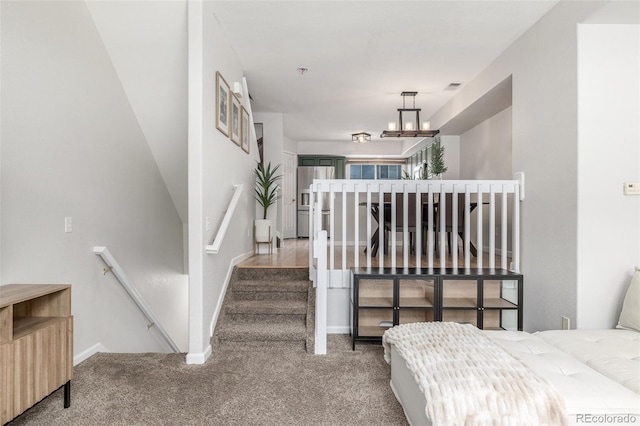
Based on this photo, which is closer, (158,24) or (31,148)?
(31,148)

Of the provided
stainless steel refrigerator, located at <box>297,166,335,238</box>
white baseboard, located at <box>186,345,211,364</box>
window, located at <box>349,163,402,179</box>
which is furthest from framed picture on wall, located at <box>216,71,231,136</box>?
window, located at <box>349,163,402,179</box>

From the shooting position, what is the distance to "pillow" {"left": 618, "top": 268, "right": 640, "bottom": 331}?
231cm

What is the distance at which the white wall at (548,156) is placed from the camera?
2.73m

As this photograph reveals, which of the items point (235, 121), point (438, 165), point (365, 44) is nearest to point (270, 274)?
point (235, 121)

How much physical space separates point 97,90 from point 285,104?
318 cm

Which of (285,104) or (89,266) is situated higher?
(285,104)

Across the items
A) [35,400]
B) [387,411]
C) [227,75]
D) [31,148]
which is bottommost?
[387,411]

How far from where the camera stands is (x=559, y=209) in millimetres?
2871

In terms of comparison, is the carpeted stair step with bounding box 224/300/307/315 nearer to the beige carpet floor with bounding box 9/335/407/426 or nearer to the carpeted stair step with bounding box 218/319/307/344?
the carpeted stair step with bounding box 218/319/307/344

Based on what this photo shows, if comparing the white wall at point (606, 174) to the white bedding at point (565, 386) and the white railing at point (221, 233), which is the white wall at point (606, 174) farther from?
the white railing at point (221, 233)

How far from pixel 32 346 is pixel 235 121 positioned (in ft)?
9.34

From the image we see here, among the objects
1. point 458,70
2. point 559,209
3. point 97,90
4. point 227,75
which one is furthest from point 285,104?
point 559,209

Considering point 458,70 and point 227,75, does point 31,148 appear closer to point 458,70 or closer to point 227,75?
point 227,75

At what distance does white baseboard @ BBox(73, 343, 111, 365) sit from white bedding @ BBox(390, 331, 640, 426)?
2.36 m
